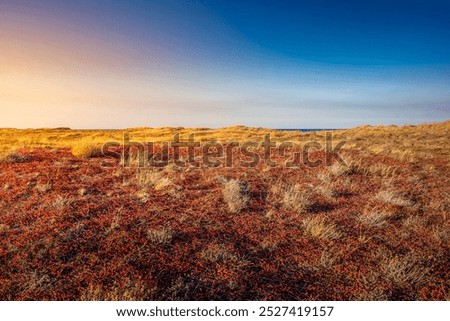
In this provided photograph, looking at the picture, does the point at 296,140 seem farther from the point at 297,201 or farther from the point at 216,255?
the point at 216,255

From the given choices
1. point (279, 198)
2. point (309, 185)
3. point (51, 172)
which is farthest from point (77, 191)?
point (309, 185)

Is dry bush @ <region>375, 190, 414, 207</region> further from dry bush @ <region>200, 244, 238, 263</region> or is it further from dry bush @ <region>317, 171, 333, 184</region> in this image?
dry bush @ <region>200, 244, 238, 263</region>

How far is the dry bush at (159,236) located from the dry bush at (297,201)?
312cm

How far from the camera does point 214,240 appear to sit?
523 centimetres

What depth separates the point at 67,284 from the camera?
3.86 metres

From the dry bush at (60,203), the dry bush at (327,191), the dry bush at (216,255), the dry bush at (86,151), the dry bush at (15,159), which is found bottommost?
the dry bush at (216,255)

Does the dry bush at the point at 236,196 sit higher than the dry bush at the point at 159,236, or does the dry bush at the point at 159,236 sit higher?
the dry bush at the point at 236,196

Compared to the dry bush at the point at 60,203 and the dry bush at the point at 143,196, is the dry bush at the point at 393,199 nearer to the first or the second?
the dry bush at the point at 143,196

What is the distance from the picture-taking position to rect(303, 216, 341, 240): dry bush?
218 inches

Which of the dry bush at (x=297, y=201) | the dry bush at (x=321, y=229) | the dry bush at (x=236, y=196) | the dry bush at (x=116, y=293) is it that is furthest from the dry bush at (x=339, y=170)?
the dry bush at (x=116, y=293)

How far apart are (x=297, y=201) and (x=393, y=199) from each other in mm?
2708

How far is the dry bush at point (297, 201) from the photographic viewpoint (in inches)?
271
